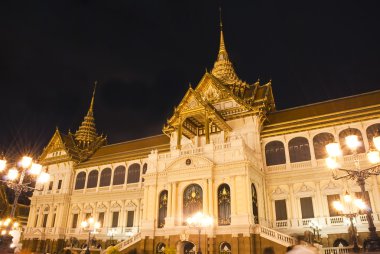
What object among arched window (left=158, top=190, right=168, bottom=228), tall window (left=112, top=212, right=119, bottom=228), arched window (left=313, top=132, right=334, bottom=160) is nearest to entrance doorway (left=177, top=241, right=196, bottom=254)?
arched window (left=158, top=190, right=168, bottom=228)

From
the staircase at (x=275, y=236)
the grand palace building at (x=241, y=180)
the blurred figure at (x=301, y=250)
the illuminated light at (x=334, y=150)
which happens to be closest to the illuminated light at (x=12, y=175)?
the blurred figure at (x=301, y=250)

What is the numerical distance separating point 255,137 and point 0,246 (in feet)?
73.7

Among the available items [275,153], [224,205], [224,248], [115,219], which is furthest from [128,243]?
[275,153]

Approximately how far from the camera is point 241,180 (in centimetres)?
2369

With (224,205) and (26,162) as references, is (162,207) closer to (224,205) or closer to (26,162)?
(224,205)

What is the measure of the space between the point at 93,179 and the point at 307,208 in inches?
1037

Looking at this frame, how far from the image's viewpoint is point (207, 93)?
111 ft

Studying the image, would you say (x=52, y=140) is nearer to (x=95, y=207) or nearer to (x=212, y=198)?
(x=95, y=207)

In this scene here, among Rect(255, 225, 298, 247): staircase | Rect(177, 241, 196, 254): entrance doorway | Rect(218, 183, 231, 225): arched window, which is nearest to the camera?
Rect(255, 225, 298, 247): staircase

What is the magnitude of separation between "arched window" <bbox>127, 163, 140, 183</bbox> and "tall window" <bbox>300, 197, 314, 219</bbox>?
61.3 feet

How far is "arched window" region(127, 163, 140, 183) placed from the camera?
121 ft

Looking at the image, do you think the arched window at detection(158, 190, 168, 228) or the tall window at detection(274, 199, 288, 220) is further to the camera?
the tall window at detection(274, 199, 288, 220)

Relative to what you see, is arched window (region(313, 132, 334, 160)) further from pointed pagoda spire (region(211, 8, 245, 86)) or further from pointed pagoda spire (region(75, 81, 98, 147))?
pointed pagoda spire (region(75, 81, 98, 147))

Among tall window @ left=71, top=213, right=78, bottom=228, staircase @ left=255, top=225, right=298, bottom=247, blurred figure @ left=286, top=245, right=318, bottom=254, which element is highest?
tall window @ left=71, top=213, right=78, bottom=228
